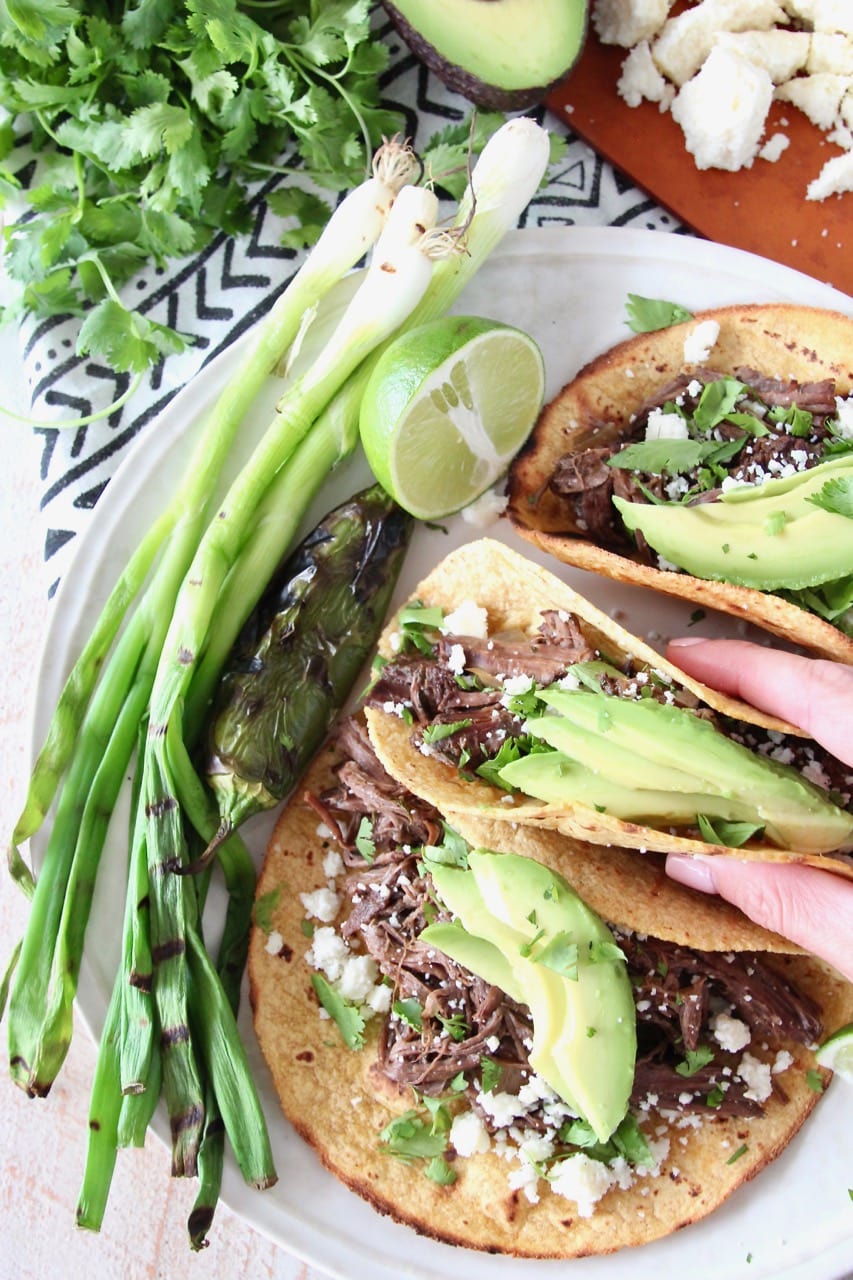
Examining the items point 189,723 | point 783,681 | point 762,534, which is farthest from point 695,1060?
point 189,723

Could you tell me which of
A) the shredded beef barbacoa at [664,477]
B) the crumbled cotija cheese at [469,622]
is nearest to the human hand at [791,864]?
the shredded beef barbacoa at [664,477]

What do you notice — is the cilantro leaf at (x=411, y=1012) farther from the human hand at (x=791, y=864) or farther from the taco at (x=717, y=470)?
the taco at (x=717, y=470)

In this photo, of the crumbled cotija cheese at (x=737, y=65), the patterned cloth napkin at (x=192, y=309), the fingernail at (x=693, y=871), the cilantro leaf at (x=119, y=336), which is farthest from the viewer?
the patterned cloth napkin at (x=192, y=309)

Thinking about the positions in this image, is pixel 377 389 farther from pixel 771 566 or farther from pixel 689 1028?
pixel 689 1028

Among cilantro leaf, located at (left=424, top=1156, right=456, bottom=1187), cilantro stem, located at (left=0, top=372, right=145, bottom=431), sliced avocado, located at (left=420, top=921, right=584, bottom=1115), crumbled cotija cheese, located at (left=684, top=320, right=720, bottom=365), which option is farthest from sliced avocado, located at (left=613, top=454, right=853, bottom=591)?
cilantro leaf, located at (left=424, top=1156, right=456, bottom=1187)

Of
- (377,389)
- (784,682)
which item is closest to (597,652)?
(784,682)

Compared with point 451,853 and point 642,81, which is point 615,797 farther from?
point 642,81
